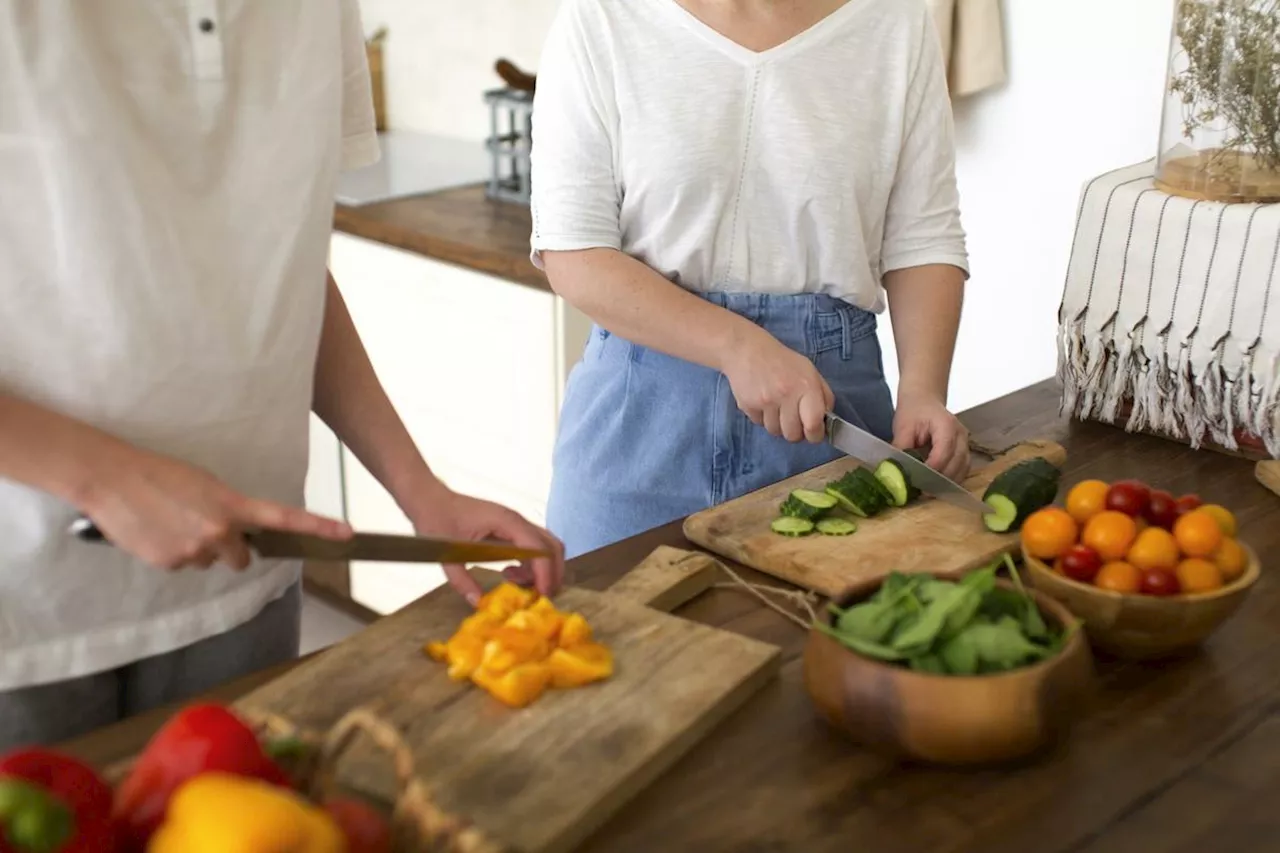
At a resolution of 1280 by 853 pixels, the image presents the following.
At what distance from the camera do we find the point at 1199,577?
3.04 ft

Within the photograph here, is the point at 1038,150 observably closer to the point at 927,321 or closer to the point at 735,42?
the point at 927,321

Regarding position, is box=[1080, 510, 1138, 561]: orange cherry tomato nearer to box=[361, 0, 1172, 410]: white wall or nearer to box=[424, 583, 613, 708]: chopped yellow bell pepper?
box=[424, 583, 613, 708]: chopped yellow bell pepper

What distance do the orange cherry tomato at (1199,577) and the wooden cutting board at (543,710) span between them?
29cm

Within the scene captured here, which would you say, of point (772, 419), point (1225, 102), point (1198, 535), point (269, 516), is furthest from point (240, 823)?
point (1225, 102)

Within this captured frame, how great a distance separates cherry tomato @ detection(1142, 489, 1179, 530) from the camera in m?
1.00

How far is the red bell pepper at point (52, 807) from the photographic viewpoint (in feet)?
1.74

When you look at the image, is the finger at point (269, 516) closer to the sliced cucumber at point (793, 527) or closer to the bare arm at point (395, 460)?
the bare arm at point (395, 460)

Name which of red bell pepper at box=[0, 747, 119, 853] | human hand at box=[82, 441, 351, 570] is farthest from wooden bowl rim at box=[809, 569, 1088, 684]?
red bell pepper at box=[0, 747, 119, 853]

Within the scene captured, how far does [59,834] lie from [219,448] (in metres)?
0.48

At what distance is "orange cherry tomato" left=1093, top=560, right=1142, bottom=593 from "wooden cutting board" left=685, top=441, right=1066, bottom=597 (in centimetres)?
15

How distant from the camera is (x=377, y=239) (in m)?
2.47

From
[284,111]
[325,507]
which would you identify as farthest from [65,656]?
[325,507]

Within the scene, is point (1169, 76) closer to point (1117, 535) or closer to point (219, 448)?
point (1117, 535)

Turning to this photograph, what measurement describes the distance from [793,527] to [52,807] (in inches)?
28.4
